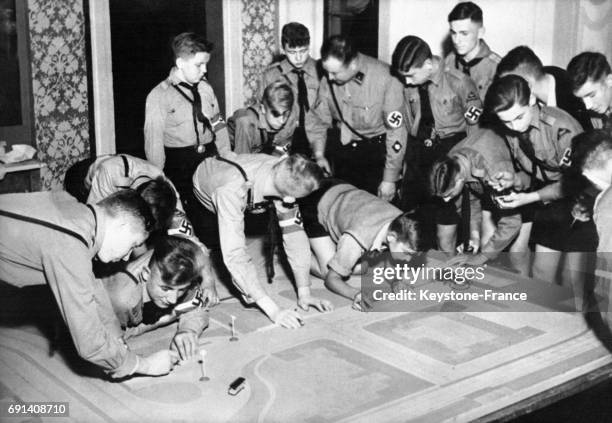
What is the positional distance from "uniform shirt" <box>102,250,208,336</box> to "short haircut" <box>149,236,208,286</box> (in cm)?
13

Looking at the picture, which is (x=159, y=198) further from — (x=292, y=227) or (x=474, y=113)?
(x=474, y=113)

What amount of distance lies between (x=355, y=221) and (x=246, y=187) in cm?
71

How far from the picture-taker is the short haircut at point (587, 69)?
166 inches

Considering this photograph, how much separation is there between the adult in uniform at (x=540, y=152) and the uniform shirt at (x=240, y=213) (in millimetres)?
1215

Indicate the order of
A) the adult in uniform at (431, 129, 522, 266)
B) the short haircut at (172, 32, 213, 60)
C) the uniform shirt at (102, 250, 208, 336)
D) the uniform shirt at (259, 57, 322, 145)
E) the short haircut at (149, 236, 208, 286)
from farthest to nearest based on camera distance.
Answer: the uniform shirt at (259, 57, 322, 145)
the short haircut at (172, 32, 213, 60)
the adult in uniform at (431, 129, 522, 266)
the uniform shirt at (102, 250, 208, 336)
the short haircut at (149, 236, 208, 286)

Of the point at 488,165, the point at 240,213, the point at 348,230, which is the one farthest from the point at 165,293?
the point at 488,165

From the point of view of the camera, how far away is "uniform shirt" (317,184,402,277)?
3.99 m

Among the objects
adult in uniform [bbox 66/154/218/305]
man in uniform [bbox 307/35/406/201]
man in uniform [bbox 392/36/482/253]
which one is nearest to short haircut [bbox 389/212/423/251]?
man in uniform [bbox 392/36/482/253]

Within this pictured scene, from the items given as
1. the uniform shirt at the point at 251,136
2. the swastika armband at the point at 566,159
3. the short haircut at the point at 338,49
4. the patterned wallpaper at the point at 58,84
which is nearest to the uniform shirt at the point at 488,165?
the swastika armband at the point at 566,159

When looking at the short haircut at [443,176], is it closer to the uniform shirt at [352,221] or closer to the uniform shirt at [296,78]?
the uniform shirt at [352,221]

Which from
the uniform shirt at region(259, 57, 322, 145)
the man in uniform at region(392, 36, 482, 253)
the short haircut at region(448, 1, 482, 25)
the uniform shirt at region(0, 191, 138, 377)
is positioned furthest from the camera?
the uniform shirt at region(259, 57, 322, 145)

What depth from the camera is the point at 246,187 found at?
3699 millimetres

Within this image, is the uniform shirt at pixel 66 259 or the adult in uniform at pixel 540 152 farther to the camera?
the adult in uniform at pixel 540 152

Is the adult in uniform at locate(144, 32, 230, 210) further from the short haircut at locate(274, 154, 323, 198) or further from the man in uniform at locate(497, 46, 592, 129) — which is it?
the man in uniform at locate(497, 46, 592, 129)
